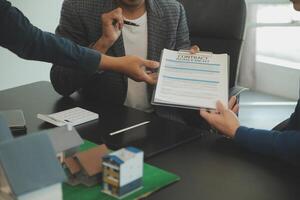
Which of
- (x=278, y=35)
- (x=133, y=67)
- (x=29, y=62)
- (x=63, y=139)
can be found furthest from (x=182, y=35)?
(x=278, y=35)

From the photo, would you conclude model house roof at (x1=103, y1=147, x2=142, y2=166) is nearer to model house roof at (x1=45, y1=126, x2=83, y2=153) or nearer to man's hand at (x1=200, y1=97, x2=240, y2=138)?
model house roof at (x1=45, y1=126, x2=83, y2=153)

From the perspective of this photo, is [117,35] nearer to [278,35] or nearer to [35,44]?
[35,44]

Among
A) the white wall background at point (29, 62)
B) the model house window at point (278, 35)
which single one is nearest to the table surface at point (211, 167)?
the white wall background at point (29, 62)

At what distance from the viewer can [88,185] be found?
1011mm

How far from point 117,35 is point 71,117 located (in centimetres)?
43

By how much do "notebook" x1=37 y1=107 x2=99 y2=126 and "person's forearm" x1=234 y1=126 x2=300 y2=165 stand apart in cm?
50

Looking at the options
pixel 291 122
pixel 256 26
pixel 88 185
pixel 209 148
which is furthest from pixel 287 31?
pixel 88 185

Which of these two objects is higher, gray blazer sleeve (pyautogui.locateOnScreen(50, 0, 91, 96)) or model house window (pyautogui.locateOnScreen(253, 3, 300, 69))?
gray blazer sleeve (pyautogui.locateOnScreen(50, 0, 91, 96))

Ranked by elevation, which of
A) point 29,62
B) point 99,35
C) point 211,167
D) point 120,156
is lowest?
point 29,62

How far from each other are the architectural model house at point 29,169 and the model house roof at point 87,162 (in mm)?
134

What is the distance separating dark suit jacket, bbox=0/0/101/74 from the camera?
130 centimetres

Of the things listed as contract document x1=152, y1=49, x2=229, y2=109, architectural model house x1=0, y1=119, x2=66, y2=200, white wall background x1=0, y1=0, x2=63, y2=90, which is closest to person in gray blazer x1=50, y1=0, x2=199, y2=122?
contract document x1=152, y1=49, x2=229, y2=109

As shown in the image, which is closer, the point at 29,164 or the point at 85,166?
the point at 29,164

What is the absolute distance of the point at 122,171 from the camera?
927 mm
